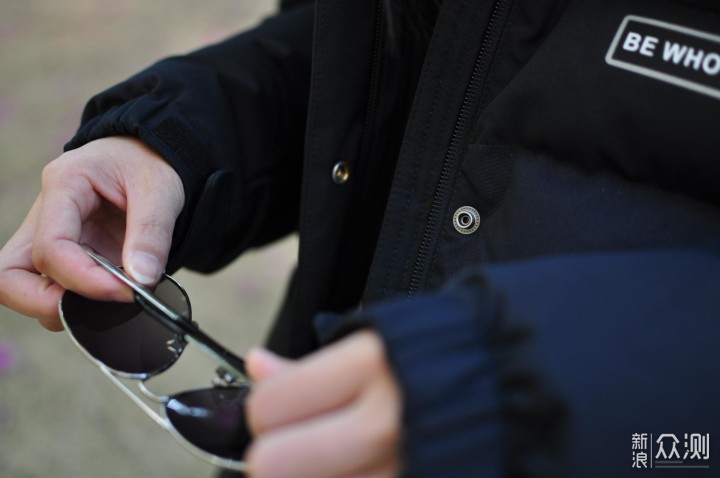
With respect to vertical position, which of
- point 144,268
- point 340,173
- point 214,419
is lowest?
point 214,419

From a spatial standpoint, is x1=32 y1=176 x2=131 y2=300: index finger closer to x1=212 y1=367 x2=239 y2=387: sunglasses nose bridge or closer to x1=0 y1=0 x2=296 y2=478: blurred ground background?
x1=212 y1=367 x2=239 y2=387: sunglasses nose bridge

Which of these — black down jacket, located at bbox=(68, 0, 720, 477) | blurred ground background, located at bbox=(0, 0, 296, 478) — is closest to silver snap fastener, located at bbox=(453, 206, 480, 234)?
black down jacket, located at bbox=(68, 0, 720, 477)

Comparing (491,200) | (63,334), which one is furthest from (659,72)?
(63,334)

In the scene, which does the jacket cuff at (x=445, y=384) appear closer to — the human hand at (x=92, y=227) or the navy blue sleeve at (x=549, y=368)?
the navy blue sleeve at (x=549, y=368)

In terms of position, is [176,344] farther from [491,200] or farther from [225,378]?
[491,200]

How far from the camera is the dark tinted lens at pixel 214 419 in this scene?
0.64 m

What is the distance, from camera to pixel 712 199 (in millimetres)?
646

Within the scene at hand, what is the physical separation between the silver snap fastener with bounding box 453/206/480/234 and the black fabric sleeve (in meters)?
0.33

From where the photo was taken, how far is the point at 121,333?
77cm

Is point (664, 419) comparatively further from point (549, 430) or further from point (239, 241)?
point (239, 241)

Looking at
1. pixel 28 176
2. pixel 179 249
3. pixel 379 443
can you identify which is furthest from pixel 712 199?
pixel 28 176

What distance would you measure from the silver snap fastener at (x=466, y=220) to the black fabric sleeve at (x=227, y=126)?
33cm

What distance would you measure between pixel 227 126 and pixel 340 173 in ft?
0.59

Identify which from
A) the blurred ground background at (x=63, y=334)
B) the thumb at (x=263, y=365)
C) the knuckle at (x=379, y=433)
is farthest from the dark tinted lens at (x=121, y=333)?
the blurred ground background at (x=63, y=334)
